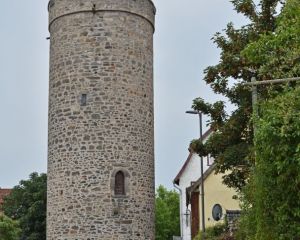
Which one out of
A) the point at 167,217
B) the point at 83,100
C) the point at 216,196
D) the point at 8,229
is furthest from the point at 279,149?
the point at 167,217

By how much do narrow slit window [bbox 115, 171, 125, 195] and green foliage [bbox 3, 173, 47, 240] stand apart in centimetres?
1855

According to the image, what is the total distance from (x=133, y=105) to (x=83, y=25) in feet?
10.3

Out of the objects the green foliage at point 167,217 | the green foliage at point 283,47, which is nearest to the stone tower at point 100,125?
the green foliage at point 283,47

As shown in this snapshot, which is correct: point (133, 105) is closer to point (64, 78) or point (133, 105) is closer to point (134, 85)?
point (134, 85)

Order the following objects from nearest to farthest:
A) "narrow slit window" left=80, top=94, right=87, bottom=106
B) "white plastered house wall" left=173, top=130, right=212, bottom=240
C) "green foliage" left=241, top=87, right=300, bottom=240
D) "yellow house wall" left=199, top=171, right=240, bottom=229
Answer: "green foliage" left=241, top=87, right=300, bottom=240 < "narrow slit window" left=80, top=94, right=87, bottom=106 < "yellow house wall" left=199, top=171, right=240, bottom=229 < "white plastered house wall" left=173, top=130, right=212, bottom=240

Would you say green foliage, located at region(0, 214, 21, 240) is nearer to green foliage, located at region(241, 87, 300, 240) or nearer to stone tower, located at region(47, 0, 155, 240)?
stone tower, located at region(47, 0, 155, 240)

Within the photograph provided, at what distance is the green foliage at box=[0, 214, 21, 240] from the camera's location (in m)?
36.5

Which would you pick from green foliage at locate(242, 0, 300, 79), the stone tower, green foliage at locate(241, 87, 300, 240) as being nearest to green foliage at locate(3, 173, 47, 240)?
the stone tower

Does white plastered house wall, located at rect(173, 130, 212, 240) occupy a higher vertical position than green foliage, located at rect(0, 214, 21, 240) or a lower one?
higher

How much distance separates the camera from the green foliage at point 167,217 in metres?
56.9

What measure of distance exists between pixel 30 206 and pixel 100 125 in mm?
20469

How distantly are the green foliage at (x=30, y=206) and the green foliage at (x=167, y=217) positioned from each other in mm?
15811

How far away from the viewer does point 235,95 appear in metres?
18.7

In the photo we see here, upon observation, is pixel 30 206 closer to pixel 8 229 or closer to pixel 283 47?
pixel 8 229
